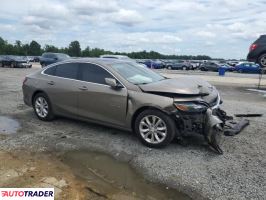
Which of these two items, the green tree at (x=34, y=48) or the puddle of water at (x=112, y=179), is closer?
the puddle of water at (x=112, y=179)

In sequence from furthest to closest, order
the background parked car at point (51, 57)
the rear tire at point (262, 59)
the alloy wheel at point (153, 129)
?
the background parked car at point (51, 57) < the rear tire at point (262, 59) < the alloy wheel at point (153, 129)

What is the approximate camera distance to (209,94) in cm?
593

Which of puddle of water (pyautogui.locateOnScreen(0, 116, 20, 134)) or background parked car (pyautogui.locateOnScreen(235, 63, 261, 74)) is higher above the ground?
puddle of water (pyautogui.locateOnScreen(0, 116, 20, 134))

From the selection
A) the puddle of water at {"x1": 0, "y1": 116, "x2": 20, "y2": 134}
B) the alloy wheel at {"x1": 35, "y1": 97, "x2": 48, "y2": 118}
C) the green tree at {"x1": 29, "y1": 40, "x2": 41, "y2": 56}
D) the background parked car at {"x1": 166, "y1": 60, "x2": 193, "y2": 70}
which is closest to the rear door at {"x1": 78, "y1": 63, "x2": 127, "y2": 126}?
the alloy wheel at {"x1": 35, "y1": 97, "x2": 48, "y2": 118}

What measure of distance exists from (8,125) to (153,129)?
3.53 metres

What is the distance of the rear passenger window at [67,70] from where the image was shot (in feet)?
22.7

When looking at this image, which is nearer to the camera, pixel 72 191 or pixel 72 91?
pixel 72 191

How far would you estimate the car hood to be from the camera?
5.51 metres

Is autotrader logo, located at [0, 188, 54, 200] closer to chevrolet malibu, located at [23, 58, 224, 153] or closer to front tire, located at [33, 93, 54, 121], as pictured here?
chevrolet malibu, located at [23, 58, 224, 153]

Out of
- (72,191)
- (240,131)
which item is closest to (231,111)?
(240,131)

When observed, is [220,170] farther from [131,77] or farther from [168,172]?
[131,77]

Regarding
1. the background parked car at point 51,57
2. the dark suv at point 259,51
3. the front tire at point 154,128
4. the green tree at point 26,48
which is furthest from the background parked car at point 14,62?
the green tree at point 26,48

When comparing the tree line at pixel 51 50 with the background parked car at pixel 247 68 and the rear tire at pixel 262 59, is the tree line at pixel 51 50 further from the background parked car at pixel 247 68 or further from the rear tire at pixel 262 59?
the rear tire at pixel 262 59

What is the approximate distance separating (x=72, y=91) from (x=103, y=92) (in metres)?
0.88
